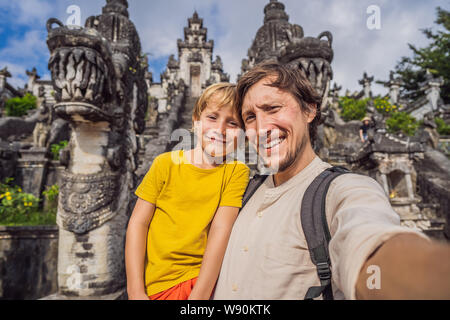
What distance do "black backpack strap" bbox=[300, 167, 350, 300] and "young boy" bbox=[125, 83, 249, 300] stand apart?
1.59 feet

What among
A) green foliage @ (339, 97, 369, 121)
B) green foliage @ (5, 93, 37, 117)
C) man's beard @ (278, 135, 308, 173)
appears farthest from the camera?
green foliage @ (5, 93, 37, 117)

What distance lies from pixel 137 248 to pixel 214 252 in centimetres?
46

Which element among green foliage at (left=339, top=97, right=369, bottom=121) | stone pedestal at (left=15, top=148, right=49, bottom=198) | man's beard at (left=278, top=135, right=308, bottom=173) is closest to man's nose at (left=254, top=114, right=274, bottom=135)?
man's beard at (left=278, top=135, right=308, bottom=173)

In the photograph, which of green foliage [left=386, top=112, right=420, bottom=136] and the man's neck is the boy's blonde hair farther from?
green foliage [left=386, top=112, right=420, bottom=136]


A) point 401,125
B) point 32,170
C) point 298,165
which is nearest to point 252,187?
point 298,165

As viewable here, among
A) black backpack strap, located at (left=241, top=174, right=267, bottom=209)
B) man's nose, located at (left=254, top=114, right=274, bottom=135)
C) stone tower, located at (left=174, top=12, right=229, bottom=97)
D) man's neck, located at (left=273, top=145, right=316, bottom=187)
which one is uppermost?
stone tower, located at (left=174, top=12, right=229, bottom=97)

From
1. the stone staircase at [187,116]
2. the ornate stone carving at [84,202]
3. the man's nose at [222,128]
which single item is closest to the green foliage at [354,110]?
the stone staircase at [187,116]

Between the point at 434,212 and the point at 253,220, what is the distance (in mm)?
7670

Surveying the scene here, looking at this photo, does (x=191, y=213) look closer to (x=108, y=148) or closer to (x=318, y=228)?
(x=318, y=228)

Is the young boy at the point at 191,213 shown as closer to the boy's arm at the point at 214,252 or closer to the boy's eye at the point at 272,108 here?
the boy's arm at the point at 214,252

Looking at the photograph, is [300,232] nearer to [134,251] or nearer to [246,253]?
[246,253]

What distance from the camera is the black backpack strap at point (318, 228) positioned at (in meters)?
0.85

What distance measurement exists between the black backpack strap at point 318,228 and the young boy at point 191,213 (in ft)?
1.59

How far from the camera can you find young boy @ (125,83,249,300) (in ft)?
4.19
